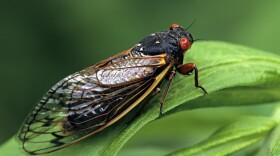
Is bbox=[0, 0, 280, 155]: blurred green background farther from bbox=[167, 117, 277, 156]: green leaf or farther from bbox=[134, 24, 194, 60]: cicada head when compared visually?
bbox=[167, 117, 277, 156]: green leaf

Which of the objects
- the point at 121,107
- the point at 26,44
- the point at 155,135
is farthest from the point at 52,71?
Result: the point at 121,107

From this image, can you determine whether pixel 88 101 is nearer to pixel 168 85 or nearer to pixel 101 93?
pixel 101 93

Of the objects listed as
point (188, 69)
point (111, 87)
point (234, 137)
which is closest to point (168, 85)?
point (188, 69)

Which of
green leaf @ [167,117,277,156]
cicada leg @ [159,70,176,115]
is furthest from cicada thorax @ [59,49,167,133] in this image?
green leaf @ [167,117,277,156]

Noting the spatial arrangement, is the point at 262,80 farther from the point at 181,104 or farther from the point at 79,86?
the point at 79,86

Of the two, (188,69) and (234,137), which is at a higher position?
(188,69)

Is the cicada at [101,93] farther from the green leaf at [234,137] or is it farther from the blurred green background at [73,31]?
the blurred green background at [73,31]

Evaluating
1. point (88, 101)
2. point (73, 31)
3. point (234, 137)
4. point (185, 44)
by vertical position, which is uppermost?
point (185, 44)
